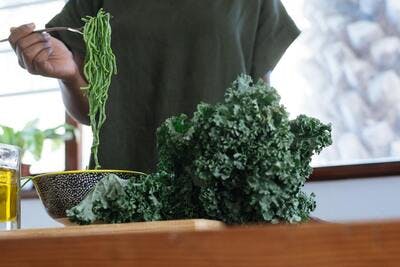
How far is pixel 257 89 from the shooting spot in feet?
2.04

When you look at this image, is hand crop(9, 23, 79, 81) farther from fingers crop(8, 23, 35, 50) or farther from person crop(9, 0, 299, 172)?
person crop(9, 0, 299, 172)

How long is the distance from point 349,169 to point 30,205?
1089mm

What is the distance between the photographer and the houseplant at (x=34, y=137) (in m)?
2.41

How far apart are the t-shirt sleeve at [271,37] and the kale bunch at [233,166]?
0.58 m

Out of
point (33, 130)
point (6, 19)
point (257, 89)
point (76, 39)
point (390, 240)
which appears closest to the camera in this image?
point (390, 240)

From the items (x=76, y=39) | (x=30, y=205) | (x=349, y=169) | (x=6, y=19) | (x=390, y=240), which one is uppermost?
(x=6, y=19)

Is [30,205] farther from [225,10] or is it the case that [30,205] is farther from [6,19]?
[225,10]

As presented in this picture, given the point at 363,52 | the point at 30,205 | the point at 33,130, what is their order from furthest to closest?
the point at 33,130, the point at 30,205, the point at 363,52

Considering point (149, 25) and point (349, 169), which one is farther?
point (349, 169)

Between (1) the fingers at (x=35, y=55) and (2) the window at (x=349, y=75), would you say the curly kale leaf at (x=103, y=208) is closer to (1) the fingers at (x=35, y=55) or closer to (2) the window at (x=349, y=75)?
(1) the fingers at (x=35, y=55)

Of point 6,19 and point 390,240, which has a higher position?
point 6,19

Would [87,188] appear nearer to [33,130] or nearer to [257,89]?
[257,89]

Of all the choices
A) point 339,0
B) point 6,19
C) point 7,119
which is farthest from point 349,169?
point 6,19

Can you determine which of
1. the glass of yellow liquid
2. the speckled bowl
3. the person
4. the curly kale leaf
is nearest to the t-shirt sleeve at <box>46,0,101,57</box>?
the person
